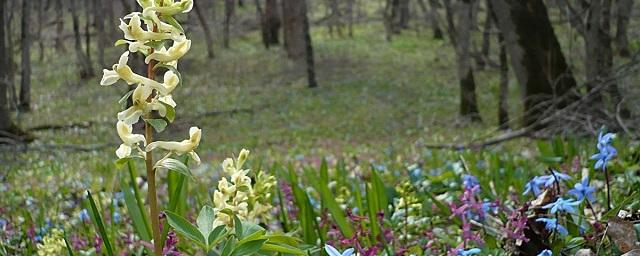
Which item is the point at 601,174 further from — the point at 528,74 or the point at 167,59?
the point at 528,74

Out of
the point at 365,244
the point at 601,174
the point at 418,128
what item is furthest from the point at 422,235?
the point at 418,128

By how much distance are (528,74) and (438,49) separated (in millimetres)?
20782

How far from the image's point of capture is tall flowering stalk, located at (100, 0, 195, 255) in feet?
3.42

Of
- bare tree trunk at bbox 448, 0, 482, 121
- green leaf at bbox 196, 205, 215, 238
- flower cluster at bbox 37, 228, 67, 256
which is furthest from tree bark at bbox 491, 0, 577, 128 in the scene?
green leaf at bbox 196, 205, 215, 238

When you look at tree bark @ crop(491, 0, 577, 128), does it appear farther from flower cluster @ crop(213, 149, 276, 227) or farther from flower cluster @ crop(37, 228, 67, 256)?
flower cluster @ crop(213, 149, 276, 227)

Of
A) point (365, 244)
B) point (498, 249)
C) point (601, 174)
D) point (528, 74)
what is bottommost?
point (528, 74)

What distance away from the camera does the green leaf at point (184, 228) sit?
3.60 ft

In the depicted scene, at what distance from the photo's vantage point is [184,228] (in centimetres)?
112

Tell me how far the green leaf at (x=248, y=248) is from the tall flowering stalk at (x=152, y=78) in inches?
4.8

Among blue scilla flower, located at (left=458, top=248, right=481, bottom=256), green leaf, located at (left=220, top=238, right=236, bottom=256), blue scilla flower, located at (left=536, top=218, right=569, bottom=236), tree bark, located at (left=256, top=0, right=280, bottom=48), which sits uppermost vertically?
green leaf, located at (left=220, top=238, right=236, bottom=256)

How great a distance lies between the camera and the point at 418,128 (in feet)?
46.5

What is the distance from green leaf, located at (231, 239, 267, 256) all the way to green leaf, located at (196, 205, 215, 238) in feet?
0.22

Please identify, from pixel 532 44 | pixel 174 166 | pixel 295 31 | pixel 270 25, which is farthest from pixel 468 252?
pixel 270 25

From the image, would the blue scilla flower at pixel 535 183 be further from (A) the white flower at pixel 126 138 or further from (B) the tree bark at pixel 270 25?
(B) the tree bark at pixel 270 25
